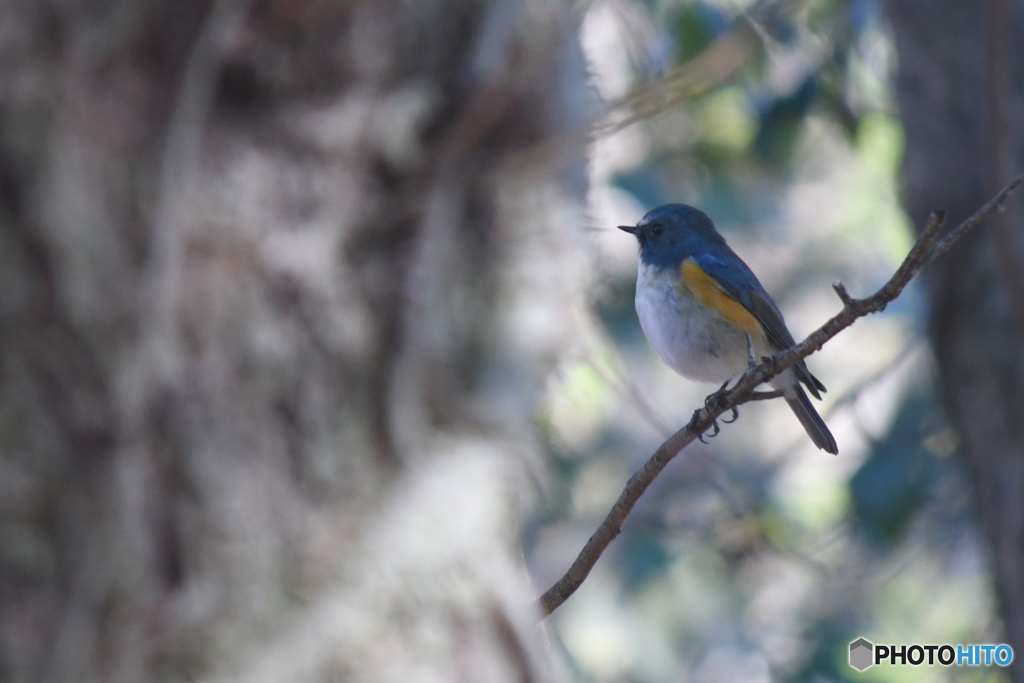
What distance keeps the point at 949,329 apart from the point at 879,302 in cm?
289

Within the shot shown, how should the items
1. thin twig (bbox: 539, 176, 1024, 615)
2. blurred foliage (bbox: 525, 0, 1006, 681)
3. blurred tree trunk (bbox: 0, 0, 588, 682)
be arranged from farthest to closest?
blurred foliage (bbox: 525, 0, 1006, 681), thin twig (bbox: 539, 176, 1024, 615), blurred tree trunk (bbox: 0, 0, 588, 682)

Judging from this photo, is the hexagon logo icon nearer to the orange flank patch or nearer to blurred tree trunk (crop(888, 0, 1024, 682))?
blurred tree trunk (crop(888, 0, 1024, 682))

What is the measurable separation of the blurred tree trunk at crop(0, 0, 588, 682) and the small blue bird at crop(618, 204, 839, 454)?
312cm

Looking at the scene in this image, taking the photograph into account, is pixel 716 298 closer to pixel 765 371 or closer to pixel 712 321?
pixel 712 321

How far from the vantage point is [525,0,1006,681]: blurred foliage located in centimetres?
584

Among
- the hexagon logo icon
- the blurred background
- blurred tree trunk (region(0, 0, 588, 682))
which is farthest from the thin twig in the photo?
the hexagon logo icon

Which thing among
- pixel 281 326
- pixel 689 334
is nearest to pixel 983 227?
pixel 689 334

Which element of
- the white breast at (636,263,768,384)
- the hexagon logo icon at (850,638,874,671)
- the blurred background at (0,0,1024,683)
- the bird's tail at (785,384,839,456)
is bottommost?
the hexagon logo icon at (850,638,874,671)

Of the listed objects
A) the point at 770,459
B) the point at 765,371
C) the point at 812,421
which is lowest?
the point at 770,459

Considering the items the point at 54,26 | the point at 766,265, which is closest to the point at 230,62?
the point at 54,26

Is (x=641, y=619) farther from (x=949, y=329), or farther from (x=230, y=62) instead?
(x=230, y=62)

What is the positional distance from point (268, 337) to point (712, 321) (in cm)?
340

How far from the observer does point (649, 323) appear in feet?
14.6

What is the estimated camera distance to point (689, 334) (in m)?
4.32
